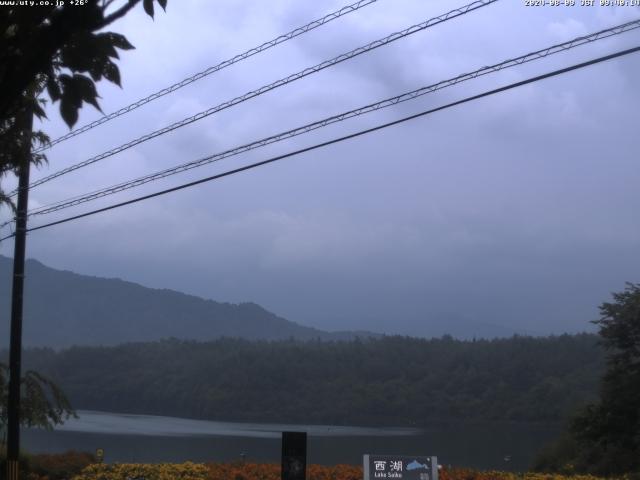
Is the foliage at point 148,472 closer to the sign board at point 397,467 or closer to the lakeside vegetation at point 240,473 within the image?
the lakeside vegetation at point 240,473

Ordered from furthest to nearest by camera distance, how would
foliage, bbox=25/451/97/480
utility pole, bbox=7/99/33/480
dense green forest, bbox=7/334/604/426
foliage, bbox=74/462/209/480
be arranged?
1. dense green forest, bbox=7/334/604/426
2. foliage, bbox=25/451/97/480
3. utility pole, bbox=7/99/33/480
4. foliage, bbox=74/462/209/480

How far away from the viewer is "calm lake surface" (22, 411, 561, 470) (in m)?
22.7

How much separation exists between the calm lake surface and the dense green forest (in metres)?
4.62

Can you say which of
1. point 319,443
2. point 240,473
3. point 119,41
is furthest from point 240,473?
point 319,443

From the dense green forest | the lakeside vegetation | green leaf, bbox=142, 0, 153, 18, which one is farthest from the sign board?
the dense green forest

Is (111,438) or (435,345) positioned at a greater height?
(435,345)

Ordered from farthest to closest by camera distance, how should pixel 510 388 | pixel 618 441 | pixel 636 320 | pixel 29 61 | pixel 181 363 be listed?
pixel 181 363 < pixel 510 388 < pixel 636 320 < pixel 618 441 < pixel 29 61

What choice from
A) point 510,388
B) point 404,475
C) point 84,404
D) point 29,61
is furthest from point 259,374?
point 29,61

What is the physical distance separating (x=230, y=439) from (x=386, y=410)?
16644 millimetres

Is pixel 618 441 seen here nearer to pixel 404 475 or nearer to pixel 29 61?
pixel 404 475

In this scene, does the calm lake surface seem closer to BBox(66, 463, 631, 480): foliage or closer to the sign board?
BBox(66, 463, 631, 480): foliage

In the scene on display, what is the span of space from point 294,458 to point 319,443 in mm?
15739

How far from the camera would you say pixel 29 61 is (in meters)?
3.99

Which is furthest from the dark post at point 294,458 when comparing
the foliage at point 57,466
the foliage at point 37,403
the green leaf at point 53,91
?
the green leaf at point 53,91
